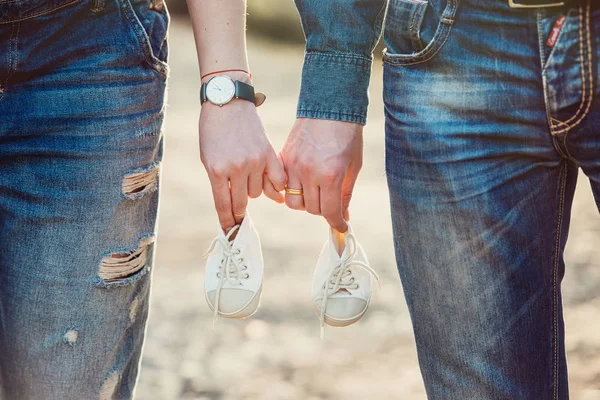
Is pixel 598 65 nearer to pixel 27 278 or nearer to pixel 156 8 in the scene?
pixel 156 8

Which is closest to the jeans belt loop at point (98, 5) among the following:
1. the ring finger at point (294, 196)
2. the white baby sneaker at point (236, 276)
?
the ring finger at point (294, 196)

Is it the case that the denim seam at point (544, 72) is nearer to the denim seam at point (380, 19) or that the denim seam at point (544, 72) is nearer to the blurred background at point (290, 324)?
the denim seam at point (380, 19)

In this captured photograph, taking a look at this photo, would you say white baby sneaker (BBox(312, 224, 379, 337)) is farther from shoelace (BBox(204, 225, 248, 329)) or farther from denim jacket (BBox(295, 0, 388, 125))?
denim jacket (BBox(295, 0, 388, 125))

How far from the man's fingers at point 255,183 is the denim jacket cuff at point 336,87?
0.16 m

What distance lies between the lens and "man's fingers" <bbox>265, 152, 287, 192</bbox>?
1680 mm

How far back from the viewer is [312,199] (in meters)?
1.68

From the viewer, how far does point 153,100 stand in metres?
1.56

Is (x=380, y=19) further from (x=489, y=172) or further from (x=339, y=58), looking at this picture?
(x=489, y=172)

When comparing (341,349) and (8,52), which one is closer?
(8,52)

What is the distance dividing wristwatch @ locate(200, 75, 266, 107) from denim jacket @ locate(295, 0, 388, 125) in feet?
0.43

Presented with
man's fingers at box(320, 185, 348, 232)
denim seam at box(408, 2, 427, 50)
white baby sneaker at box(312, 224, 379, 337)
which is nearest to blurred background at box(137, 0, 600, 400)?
white baby sneaker at box(312, 224, 379, 337)

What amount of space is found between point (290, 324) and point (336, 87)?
2487mm

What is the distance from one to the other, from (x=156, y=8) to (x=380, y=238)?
377cm

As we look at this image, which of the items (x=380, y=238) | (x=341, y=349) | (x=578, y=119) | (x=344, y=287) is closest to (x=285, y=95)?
(x=380, y=238)
